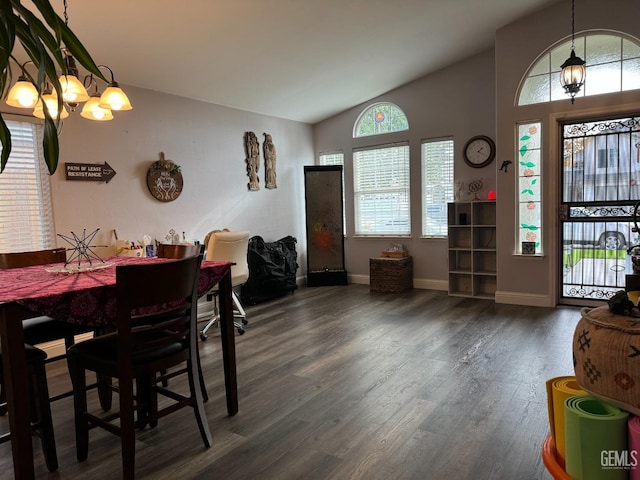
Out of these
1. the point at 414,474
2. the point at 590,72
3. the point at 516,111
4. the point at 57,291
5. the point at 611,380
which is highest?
the point at 590,72

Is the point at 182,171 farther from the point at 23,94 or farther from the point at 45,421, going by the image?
the point at 45,421

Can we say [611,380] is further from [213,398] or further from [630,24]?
[630,24]

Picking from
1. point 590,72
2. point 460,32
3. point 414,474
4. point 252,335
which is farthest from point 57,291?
point 590,72

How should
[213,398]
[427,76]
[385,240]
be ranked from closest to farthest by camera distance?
[213,398] < [427,76] < [385,240]

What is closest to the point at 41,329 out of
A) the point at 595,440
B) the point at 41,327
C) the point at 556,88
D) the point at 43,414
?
the point at 41,327

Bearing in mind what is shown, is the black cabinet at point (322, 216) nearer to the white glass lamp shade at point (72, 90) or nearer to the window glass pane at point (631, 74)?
the window glass pane at point (631, 74)

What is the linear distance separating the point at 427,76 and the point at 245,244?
345cm

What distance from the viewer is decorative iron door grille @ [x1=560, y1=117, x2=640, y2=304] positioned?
4453 mm

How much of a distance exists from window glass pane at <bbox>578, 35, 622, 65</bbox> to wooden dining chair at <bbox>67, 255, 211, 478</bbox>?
4.64m

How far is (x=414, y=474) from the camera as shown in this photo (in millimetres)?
1923

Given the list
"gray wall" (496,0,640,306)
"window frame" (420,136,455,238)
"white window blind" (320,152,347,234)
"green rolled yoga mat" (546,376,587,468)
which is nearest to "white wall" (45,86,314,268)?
"white window blind" (320,152,347,234)

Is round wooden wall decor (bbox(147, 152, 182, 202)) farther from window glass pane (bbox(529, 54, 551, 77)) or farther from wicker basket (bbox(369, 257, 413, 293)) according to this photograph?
window glass pane (bbox(529, 54, 551, 77))

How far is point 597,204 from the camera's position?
4602 mm

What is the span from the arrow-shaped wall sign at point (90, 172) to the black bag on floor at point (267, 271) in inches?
75.7
